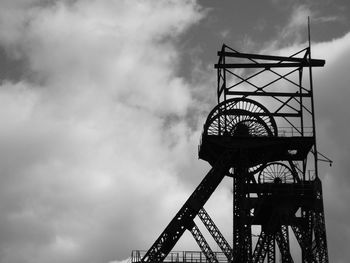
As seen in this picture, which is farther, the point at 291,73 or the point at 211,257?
the point at 291,73

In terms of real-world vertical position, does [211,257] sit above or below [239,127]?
below

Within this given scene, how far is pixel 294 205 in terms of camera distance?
66.0 meters

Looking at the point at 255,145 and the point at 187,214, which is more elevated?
the point at 255,145

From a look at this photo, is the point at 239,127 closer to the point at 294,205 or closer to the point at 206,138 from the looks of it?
the point at 206,138

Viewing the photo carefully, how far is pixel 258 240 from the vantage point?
224ft

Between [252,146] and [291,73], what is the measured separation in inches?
324

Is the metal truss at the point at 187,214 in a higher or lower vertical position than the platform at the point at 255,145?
lower

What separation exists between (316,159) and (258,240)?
25.6ft

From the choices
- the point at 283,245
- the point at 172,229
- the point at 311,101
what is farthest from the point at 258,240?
the point at 311,101

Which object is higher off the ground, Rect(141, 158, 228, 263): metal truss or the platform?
the platform

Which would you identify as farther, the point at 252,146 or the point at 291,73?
the point at 291,73

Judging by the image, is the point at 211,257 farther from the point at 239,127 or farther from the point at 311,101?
the point at 311,101

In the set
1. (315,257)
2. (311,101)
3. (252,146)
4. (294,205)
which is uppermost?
(311,101)

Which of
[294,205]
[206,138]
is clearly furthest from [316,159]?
[206,138]
